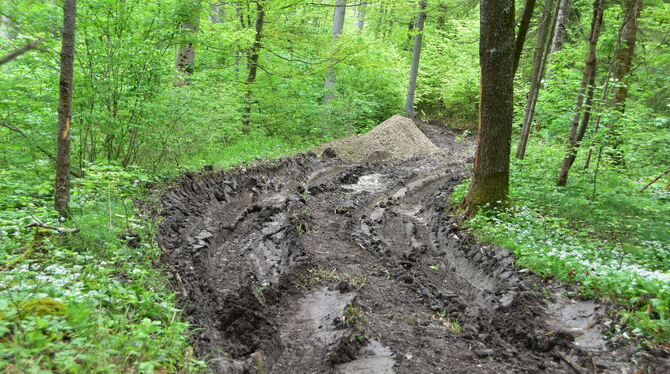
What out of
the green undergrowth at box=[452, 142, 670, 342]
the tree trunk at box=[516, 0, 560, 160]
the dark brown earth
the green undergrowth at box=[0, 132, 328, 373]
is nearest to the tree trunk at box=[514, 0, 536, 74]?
the tree trunk at box=[516, 0, 560, 160]

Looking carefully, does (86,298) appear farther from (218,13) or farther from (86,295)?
(218,13)

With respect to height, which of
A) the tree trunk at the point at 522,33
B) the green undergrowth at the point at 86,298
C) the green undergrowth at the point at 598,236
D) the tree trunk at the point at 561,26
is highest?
the tree trunk at the point at 561,26

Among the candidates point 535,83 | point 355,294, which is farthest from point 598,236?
point 535,83

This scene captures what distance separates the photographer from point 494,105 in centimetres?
736

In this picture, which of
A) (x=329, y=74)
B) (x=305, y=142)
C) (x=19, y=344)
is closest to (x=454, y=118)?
(x=329, y=74)

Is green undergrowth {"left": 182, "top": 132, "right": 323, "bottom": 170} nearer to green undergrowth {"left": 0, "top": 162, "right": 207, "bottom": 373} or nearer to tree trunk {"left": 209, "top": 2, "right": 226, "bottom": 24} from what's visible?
tree trunk {"left": 209, "top": 2, "right": 226, "bottom": 24}

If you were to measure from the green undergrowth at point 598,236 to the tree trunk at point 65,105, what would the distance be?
581 centimetres

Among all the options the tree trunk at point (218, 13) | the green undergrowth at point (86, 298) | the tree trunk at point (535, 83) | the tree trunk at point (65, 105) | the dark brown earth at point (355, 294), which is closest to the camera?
the green undergrowth at point (86, 298)

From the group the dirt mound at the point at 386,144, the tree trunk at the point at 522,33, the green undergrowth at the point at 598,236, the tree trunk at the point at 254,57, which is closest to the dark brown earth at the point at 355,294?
the green undergrowth at the point at 598,236

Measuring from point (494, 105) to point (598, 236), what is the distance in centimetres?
266

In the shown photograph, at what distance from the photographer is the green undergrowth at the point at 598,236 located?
4.32m

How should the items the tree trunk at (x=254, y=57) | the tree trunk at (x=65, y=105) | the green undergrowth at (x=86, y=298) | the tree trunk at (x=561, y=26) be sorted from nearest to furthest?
the green undergrowth at (x=86, y=298) → the tree trunk at (x=65, y=105) → the tree trunk at (x=561, y=26) → the tree trunk at (x=254, y=57)

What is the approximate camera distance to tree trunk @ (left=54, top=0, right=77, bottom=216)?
4.85 meters

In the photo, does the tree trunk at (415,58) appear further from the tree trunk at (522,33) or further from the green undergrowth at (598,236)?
the green undergrowth at (598,236)
